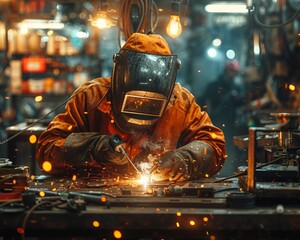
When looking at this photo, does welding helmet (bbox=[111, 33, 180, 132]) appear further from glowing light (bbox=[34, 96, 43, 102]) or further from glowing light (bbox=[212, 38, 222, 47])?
glowing light (bbox=[212, 38, 222, 47])

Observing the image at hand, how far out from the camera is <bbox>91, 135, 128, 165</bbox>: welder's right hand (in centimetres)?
475

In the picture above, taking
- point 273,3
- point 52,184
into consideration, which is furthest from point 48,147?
point 273,3

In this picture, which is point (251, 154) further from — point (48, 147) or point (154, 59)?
point (48, 147)

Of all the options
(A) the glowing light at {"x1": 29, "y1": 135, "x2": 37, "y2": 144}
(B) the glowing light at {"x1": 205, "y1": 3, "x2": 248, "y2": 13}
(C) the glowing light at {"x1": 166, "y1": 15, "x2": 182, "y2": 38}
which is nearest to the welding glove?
(C) the glowing light at {"x1": 166, "y1": 15, "x2": 182, "y2": 38}

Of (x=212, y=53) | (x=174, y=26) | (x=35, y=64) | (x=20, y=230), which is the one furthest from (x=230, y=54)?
(x=20, y=230)

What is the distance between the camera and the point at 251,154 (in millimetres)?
4141

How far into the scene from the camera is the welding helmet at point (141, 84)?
4836 mm

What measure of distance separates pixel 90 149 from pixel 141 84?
58cm

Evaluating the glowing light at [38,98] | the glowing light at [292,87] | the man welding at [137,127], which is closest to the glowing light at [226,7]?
the glowing light at [292,87]

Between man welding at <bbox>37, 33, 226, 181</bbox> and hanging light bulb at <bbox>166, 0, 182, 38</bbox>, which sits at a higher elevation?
hanging light bulb at <bbox>166, 0, 182, 38</bbox>

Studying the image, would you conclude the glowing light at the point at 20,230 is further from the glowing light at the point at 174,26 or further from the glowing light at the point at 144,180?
the glowing light at the point at 174,26

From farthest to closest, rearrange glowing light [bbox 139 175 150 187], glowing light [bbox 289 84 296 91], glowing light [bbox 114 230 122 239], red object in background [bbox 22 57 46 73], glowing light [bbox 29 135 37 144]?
red object in background [bbox 22 57 46 73], glowing light [bbox 289 84 296 91], glowing light [bbox 29 135 37 144], glowing light [bbox 139 175 150 187], glowing light [bbox 114 230 122 239]

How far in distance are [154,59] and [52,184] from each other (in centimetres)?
115

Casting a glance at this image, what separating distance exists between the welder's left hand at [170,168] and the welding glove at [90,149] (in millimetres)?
236
